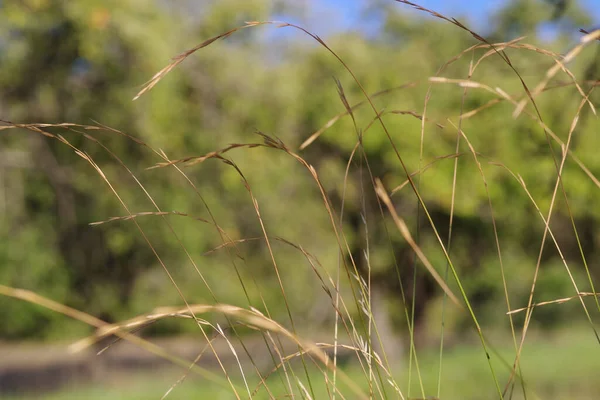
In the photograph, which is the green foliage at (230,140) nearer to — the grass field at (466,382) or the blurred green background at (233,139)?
the blurred green background at (233,139)

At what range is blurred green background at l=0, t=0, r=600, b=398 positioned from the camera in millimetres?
8047

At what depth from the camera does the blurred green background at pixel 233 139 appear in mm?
8047

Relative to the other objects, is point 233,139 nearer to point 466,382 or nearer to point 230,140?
point 230,140

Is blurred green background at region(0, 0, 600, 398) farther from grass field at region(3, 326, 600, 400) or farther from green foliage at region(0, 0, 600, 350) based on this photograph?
grass field at region(3, 326, 600, 400)

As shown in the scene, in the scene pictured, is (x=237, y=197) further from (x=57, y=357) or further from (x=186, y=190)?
(x=57, y=357)

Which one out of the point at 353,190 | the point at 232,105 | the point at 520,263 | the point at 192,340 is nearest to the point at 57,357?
the point at 192,340

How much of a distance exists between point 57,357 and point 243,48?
18.1 meters

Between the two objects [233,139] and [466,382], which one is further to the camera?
[466,382]

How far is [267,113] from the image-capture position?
9023 mm

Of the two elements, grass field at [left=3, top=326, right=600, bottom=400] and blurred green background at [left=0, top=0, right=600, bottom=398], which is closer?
grass field at [left=3, top=326, right=600, bottom=400]

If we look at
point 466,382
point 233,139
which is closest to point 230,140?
point 233,139

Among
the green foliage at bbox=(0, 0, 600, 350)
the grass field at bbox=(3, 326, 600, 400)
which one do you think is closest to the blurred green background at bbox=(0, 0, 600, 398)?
the green foliage at bbox=(0, 0, 600, 350)

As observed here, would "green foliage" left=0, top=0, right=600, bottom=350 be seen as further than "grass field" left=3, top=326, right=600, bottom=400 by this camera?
Yes

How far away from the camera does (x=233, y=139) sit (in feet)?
28.1
